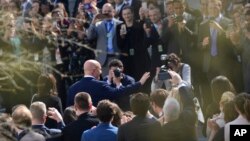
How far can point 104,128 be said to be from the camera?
30.1ft

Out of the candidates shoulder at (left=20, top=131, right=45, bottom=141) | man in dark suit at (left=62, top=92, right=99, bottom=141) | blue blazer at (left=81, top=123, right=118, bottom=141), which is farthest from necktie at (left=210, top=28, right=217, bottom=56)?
shoulder at (left=20, top=131, right=45, bottom=141)

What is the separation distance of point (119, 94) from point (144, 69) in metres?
3.07

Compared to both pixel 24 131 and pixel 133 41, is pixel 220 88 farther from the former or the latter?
pixel 133 41

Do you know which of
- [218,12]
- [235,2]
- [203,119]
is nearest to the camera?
[203,119]

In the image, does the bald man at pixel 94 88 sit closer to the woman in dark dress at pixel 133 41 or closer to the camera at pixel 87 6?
the woman in dark dress at pixel 133 41

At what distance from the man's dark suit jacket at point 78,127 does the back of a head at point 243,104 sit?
1.82m

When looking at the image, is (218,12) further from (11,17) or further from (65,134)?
(11,17)

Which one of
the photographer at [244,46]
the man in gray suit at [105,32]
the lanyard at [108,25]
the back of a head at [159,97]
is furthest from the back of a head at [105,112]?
the lanyard at [108,25]

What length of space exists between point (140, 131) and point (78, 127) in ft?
2.89

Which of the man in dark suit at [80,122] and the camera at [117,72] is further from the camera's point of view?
the camera at [117,72]

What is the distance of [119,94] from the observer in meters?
11.6

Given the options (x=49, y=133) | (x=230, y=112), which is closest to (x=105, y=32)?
(x=49, y=133)

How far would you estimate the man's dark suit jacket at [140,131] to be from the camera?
29.7ft

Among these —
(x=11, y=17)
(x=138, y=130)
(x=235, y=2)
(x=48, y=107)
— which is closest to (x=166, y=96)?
(x=138, y=130)
